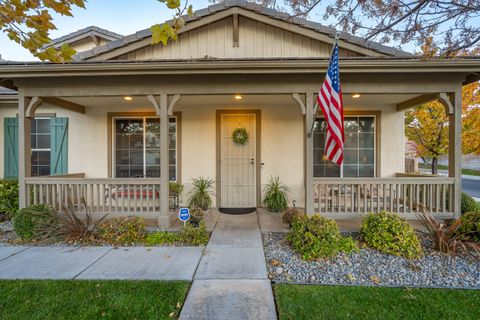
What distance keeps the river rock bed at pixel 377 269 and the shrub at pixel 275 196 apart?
7.58 ft

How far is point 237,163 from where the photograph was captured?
6.55m

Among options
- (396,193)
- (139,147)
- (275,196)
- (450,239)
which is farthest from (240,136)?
(450,239)

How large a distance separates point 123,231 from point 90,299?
5.70 ft

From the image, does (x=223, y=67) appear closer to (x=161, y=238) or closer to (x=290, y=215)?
(x=290, y=215)

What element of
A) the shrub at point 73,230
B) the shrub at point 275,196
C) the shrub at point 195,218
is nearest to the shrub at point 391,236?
the shrub at point 275,196

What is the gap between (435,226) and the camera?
3.90 m

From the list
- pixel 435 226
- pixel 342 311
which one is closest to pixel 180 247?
pixel 342 311

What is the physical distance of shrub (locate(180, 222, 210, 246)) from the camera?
4.20 m

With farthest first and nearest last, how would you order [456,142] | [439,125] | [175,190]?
[439,125] → [175,190] → [456,142]

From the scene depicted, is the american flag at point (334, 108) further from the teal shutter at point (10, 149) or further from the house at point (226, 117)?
the teal shutter at point (10, 149)

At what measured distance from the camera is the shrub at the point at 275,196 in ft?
20.1

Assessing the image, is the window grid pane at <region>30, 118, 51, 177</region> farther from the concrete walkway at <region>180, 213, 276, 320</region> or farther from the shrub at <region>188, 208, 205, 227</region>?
the concrete walkway at <region>180, 213, 276, 320</region>

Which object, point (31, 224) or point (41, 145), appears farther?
point (41, 145)

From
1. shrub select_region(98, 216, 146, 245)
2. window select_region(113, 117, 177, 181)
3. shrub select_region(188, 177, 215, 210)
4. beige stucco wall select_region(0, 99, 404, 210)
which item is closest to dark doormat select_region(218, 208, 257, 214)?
shrub select_region(188, 177, 215, 210)
